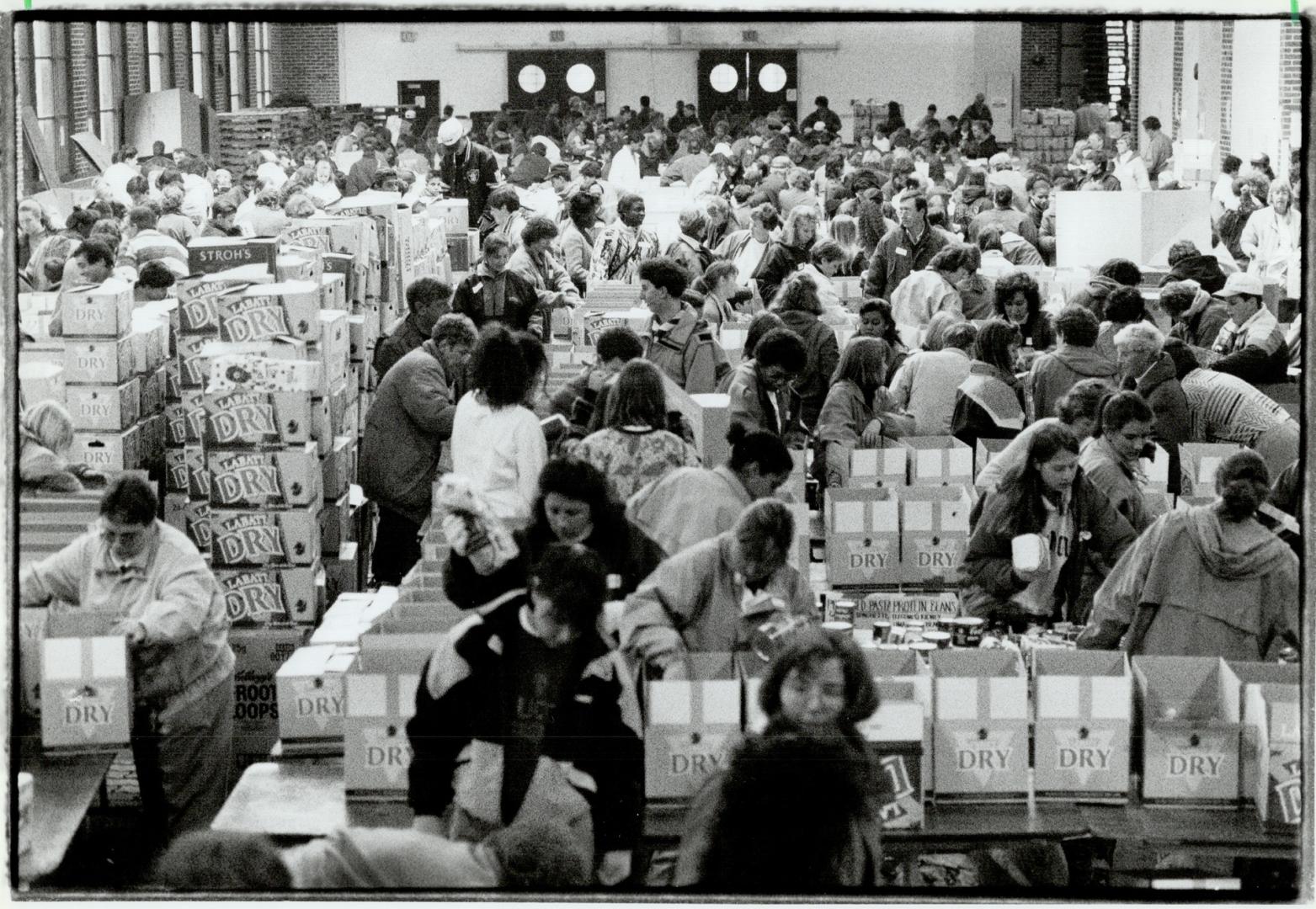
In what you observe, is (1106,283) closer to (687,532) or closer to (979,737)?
(687,532)

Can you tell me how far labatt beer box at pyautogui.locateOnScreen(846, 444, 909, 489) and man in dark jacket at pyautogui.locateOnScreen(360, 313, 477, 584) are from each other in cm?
177

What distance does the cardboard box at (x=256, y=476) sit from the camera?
6859 millimetres

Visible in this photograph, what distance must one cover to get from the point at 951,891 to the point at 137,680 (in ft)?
8.16

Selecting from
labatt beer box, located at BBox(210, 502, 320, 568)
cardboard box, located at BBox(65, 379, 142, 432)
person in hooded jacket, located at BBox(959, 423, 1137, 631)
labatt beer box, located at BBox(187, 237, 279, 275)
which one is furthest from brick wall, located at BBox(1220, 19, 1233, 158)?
labatt beer box, located at BBox(210, 502, 320, 568)

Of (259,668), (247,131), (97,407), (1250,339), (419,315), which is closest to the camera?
(259,668)

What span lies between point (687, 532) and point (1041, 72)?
27.5 meters

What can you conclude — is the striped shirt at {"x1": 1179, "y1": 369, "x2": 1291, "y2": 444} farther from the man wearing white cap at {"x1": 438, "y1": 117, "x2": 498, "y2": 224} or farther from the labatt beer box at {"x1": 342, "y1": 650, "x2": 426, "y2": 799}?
the man wearing white cap at {"x1": 438, "y1": 117, "x2": 498, "y2": 224}

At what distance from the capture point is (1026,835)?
16.3ft

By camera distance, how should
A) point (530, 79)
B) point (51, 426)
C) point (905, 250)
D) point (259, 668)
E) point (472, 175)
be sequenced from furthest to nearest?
point (530, 79) < point (472, 175) < point (905, 250) < point (259, 668) < point (51, 426)

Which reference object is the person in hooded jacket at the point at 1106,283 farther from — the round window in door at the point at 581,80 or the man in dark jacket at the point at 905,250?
the round window in door at the point at 581,80

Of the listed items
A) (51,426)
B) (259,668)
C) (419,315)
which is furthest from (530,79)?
(51,426)

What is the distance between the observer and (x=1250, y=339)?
935 cm

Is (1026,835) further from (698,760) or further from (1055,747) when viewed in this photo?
(698,760)

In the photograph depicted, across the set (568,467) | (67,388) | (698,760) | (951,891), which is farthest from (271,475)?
(951,891)
